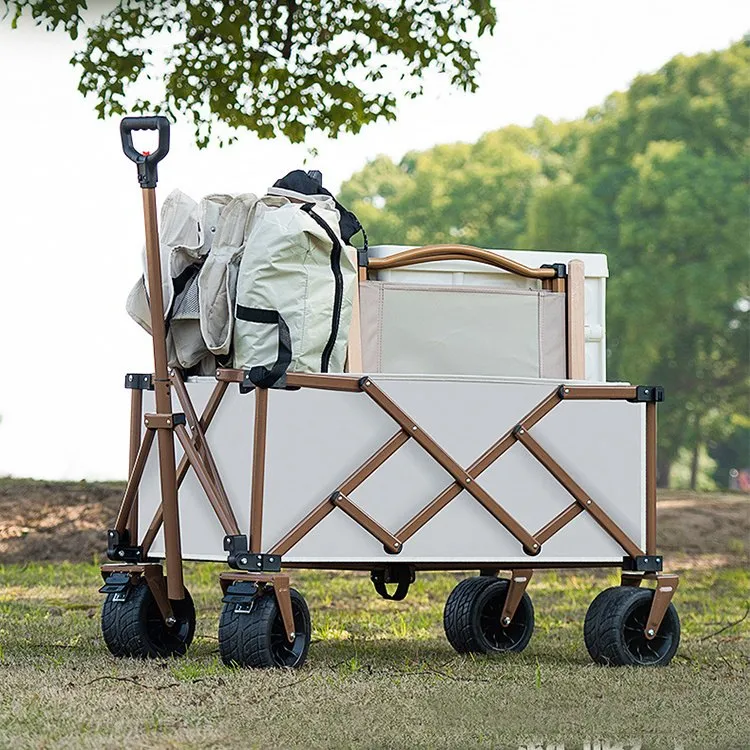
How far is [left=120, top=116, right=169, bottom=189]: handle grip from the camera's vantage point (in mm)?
4883

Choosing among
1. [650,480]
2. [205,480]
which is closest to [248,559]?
[205,480]

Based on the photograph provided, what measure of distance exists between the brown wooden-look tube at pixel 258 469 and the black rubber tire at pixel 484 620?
4.41 feet

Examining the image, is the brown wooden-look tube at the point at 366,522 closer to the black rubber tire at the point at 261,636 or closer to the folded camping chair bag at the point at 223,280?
the black rubber tire at the point at 261,636

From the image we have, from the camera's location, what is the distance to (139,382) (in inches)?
210

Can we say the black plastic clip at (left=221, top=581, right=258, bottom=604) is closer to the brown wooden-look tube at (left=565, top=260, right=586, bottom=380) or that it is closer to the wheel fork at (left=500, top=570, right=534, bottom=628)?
the wheel fork at (left=500, top=570, right=534, bottom=628)

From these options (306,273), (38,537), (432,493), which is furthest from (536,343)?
(38,537)

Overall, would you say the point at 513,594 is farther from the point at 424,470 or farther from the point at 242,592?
the point at 242,592

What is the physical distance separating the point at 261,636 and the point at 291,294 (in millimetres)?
1118

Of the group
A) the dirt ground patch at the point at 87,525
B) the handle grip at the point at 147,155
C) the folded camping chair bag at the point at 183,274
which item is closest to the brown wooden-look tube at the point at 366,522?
the folded camping chair bag at the point at 183,274

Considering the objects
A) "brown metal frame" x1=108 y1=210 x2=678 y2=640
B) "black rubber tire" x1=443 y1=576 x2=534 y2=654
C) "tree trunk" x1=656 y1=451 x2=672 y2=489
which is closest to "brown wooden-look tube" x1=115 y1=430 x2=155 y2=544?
"brown metal frame" x1=108 y1=210 x2=678 y2=640

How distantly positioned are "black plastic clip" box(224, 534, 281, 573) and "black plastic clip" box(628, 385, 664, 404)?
158 cm

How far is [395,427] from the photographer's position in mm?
4879

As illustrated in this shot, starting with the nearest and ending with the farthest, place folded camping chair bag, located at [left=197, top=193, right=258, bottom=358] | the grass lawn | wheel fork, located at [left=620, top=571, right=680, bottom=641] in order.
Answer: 1. the grass lawn
2. folded camping chair bag, located at [left=197, top=193, right=258, bottom=358]
3. wheel fork, located at [left=620, top=571, right=680, bottom=641]

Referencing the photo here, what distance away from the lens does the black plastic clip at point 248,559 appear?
457 cm
